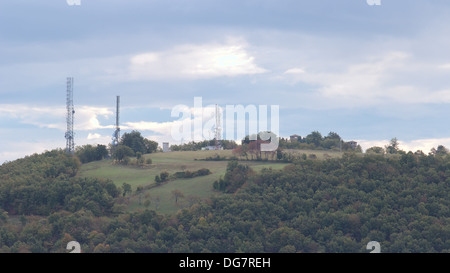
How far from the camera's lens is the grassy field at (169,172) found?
10500cm

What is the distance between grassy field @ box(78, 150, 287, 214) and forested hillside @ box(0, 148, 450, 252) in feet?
11.1

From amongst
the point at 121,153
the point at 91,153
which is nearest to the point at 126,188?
the point at 121,153

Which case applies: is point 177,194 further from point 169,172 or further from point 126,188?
point 169,172

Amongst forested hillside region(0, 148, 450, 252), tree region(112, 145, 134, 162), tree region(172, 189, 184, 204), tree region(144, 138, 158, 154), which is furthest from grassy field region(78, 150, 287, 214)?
tree region(144, 138, 158, 154)

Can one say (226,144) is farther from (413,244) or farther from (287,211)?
(413,244)

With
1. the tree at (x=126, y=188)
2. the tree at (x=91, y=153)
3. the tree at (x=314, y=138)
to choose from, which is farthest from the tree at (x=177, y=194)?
the tree at (x=314, y=138)

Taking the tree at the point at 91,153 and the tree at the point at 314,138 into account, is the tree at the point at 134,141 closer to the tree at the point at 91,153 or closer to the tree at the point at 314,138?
the tree at the point at 91,153

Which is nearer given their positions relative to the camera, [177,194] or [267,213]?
[267,213]

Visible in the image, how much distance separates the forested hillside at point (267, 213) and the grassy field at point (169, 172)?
3.37 metres

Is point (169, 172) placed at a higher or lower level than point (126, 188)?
higher

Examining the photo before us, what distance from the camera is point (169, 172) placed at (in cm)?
11794

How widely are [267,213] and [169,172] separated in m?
25.6

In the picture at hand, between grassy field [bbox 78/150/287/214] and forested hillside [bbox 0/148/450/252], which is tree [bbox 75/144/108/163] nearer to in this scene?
grassy field [bbox 78/150/287/214]

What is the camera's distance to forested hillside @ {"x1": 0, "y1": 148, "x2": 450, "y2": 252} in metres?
90.1
